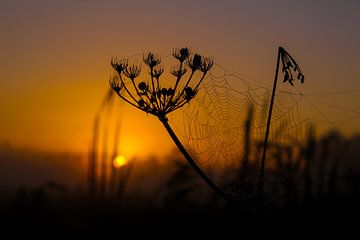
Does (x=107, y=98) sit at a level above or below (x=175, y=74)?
above

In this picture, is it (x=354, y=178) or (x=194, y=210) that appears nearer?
(x=354, y=178)

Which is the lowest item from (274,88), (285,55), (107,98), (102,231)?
(102,231)

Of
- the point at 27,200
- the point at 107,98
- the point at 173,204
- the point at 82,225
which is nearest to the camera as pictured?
the point at 107,98

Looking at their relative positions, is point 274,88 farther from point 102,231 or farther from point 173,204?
point 102,231

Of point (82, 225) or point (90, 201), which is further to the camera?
point (82, 225)

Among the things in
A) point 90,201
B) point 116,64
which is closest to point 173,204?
point 90,201

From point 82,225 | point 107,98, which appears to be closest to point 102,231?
point 82,225

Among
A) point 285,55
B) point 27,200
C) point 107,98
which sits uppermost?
point 107,98

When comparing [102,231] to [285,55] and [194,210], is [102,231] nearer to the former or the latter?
[194,210]

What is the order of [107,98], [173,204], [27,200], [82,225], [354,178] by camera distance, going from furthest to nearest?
1. [82,225]
2. [173,204]
3. [354,178]
4. [27,200]
5. [107,98]
